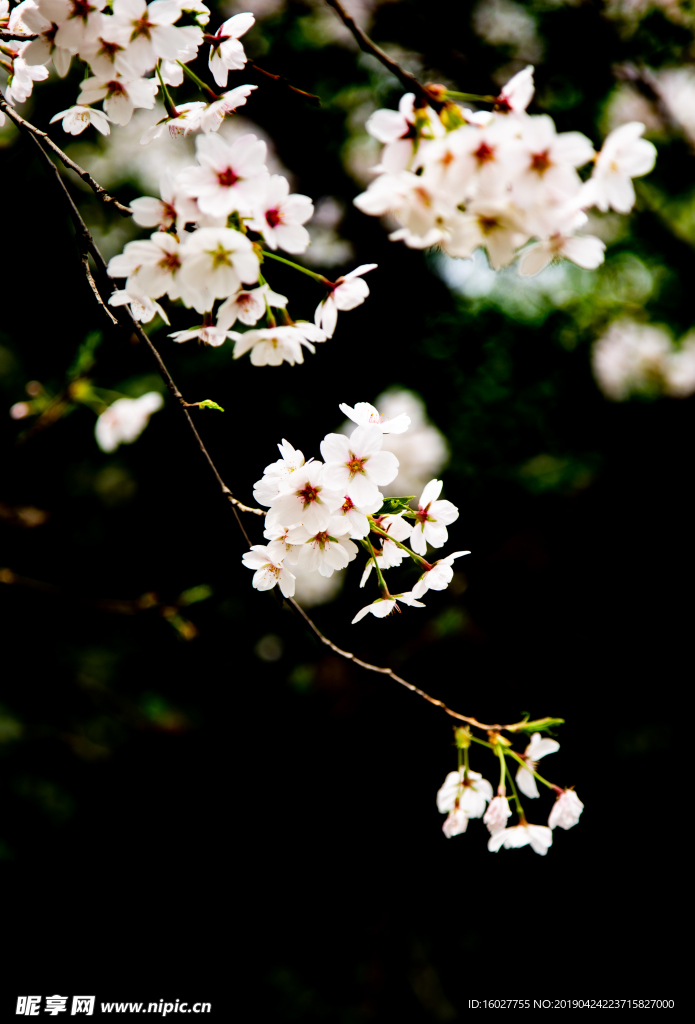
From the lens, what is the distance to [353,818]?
280 cm

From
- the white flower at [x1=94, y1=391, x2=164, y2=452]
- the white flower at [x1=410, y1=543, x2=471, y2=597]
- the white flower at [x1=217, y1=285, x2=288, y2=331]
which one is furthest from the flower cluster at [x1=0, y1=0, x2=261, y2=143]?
the white flower at [x1=94, y1=391, x2=164, y2=452]

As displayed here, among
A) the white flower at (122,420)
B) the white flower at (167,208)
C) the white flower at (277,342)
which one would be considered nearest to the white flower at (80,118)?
Result: the white flower at (167,208)

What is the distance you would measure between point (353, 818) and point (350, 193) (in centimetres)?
328

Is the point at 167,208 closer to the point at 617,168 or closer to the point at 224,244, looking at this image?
the point at 224,244

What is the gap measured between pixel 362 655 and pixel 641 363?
2.32m

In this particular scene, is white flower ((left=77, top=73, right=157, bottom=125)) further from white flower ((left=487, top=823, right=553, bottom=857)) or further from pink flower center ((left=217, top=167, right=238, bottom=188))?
white flower ((left=487, top=823, right=553, bottom=857))

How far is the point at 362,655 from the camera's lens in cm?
295

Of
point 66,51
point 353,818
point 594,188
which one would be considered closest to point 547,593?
point 353,818

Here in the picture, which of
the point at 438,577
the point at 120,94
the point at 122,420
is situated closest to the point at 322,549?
the point at 438,577

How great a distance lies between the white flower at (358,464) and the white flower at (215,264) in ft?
0.80

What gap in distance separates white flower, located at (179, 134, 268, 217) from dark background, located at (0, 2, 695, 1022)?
193 centimetres

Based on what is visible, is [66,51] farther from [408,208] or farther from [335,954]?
[335,954]

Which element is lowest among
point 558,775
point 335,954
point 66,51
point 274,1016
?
point 274,1016

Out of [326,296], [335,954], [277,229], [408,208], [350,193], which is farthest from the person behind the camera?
[350,193]
